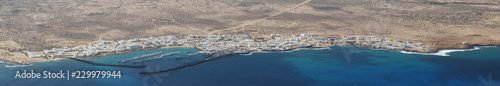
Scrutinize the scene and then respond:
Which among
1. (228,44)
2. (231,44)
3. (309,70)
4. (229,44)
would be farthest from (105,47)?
(309,70)

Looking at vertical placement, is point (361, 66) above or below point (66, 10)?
below

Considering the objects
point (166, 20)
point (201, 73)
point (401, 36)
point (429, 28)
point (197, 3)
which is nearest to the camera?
point (201, 73)

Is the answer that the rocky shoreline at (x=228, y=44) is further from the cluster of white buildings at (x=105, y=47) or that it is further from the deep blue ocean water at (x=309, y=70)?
the deep blue ocean water at (x=309, y=70)

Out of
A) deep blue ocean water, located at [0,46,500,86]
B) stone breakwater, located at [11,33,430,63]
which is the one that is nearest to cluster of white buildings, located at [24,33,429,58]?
stone breakwater, located at [11,33,430,63]

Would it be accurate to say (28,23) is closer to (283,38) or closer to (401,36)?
(283,38)

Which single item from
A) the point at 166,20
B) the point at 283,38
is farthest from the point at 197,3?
the point at 283,38

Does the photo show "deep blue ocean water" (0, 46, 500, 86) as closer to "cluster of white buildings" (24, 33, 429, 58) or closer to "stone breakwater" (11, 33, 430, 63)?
"stone breakwater" (11, 33, 430, 63)

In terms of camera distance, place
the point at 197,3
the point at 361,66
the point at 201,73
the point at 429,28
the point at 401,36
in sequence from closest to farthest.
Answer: the point at 201,73 < the point at 361,66 < the point at 401,36 < the point at 429,28 < the point at 197,3

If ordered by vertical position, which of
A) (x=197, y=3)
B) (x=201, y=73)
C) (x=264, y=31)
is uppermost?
(x=197, y=3)
